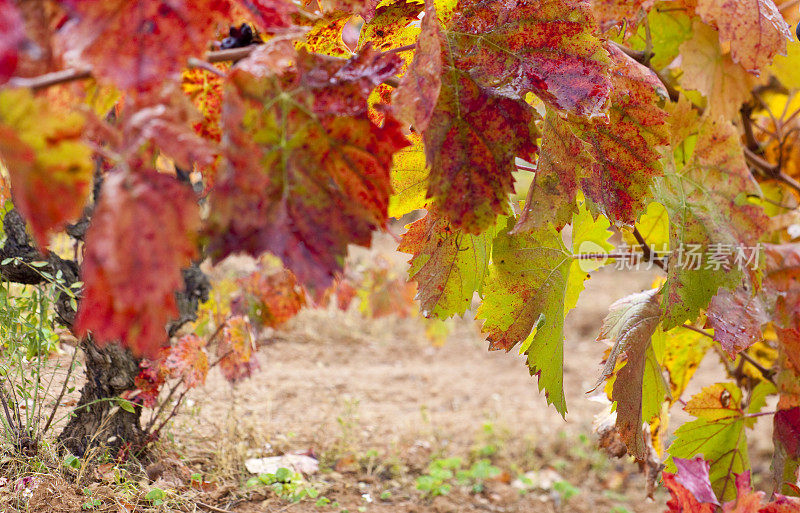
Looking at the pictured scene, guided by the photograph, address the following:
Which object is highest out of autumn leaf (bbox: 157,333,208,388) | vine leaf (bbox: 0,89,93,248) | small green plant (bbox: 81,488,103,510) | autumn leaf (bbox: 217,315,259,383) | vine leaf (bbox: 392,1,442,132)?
vine leaf (bbox: 392,1,442,132)

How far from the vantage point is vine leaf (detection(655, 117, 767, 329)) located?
96 centimetres

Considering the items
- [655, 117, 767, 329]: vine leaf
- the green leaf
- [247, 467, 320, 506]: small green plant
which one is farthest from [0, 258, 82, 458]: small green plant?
[655, 117, 767, 329]: vine leaf

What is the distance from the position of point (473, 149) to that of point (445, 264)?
24cm

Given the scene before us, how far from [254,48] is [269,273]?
1.76 meters

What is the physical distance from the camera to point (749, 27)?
103 cm

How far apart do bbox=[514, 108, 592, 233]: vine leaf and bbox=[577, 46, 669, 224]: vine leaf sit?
0.11 ft

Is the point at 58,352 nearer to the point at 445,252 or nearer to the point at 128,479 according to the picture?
the point at 128,479

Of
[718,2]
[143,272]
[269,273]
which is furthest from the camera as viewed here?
[269,273]

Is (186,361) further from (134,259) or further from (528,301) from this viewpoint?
(134,259)

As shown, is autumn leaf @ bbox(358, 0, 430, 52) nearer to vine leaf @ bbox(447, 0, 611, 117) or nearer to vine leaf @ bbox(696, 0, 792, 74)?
vine leaf @ bbox(447, 0, 611, 117)

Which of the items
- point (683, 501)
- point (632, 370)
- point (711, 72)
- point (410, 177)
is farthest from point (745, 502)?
point (711, 72)

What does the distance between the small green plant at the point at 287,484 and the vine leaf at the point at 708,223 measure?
2.83ft

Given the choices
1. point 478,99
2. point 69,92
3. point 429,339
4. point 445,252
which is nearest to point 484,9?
point 478,99

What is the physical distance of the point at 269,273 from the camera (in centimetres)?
225
